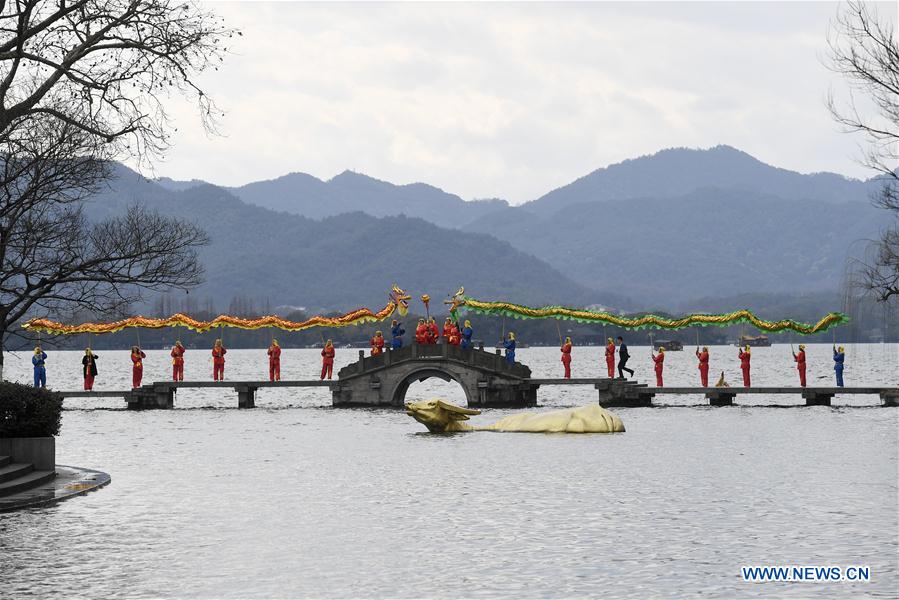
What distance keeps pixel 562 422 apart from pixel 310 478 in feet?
54.0

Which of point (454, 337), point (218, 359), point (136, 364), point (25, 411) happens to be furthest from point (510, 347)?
point (25, 411)

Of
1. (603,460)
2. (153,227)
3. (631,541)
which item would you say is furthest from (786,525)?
(153,227)

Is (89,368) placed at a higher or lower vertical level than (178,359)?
lower

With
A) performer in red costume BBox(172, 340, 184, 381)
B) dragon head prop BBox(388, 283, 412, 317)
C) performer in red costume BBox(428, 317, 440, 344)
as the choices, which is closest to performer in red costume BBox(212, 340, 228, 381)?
performer in red costume BBox(172, 340, 184, 381)

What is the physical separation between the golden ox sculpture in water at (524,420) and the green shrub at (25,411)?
64.5ft

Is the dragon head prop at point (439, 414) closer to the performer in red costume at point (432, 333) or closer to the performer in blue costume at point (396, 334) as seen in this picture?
the performer in red costume at point (432, 333)

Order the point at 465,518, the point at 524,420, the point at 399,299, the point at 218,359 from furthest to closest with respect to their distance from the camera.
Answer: the point at 218,359
the point at 399,299
the point at 524,420
the point at 465,518

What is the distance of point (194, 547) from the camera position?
68.8 feet

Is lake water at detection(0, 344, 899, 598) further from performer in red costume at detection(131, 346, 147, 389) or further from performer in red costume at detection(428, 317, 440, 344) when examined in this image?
performer in red costume at detection(131, 346, 147, 389)

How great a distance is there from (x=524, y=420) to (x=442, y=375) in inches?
648

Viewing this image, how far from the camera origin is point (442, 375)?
6419 cm

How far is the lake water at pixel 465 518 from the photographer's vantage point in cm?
1833

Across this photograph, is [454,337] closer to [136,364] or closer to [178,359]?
[178,359]

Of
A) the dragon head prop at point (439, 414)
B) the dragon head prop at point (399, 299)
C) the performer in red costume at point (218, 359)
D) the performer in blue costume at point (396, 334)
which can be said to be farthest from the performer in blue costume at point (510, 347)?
the dragon head prop at point (439, 414)
